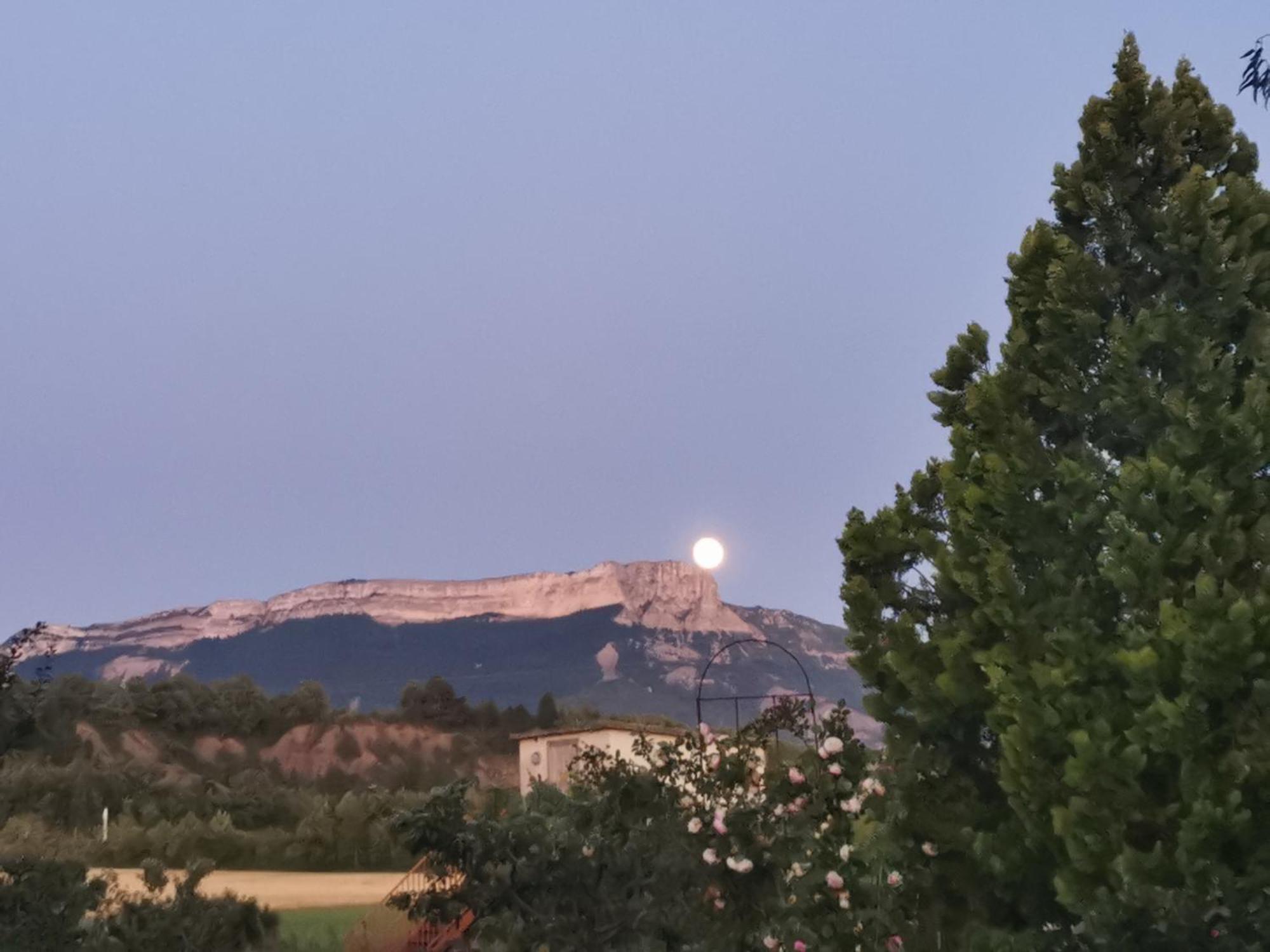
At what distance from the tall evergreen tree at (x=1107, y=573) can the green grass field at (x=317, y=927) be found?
47.2 feet

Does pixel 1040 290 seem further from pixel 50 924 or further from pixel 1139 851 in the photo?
pixel 50 924

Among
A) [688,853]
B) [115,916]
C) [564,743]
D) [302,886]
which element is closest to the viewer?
[688,853]

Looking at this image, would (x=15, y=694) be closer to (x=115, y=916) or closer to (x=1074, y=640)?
(x=115, y=916)

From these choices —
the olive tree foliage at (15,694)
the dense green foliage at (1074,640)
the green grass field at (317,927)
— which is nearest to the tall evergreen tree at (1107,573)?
the dense green foliage at (1074,640)

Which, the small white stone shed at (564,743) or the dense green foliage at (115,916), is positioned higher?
the small white stone shed at (564,743)

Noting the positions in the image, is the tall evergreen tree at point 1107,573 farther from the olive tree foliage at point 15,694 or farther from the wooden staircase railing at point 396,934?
the wooden staircase railing at point 396,934

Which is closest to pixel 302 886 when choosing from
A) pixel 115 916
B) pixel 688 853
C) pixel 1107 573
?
pixel 115 916

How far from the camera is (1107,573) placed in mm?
8984

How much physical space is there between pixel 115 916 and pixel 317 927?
44.4 ft

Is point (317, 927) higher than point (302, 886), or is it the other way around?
point (317, 927)

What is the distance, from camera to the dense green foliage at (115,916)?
14.9 metres

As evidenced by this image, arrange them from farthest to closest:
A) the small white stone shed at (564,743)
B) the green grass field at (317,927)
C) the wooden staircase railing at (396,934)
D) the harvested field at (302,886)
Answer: the small white stone shed at (564,743)
the harvested field at (302,886)
the green grass field at (317,927)
the wooden staircase railing at (396,934)

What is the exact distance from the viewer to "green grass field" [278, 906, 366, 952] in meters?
22.9

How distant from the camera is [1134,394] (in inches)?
380
